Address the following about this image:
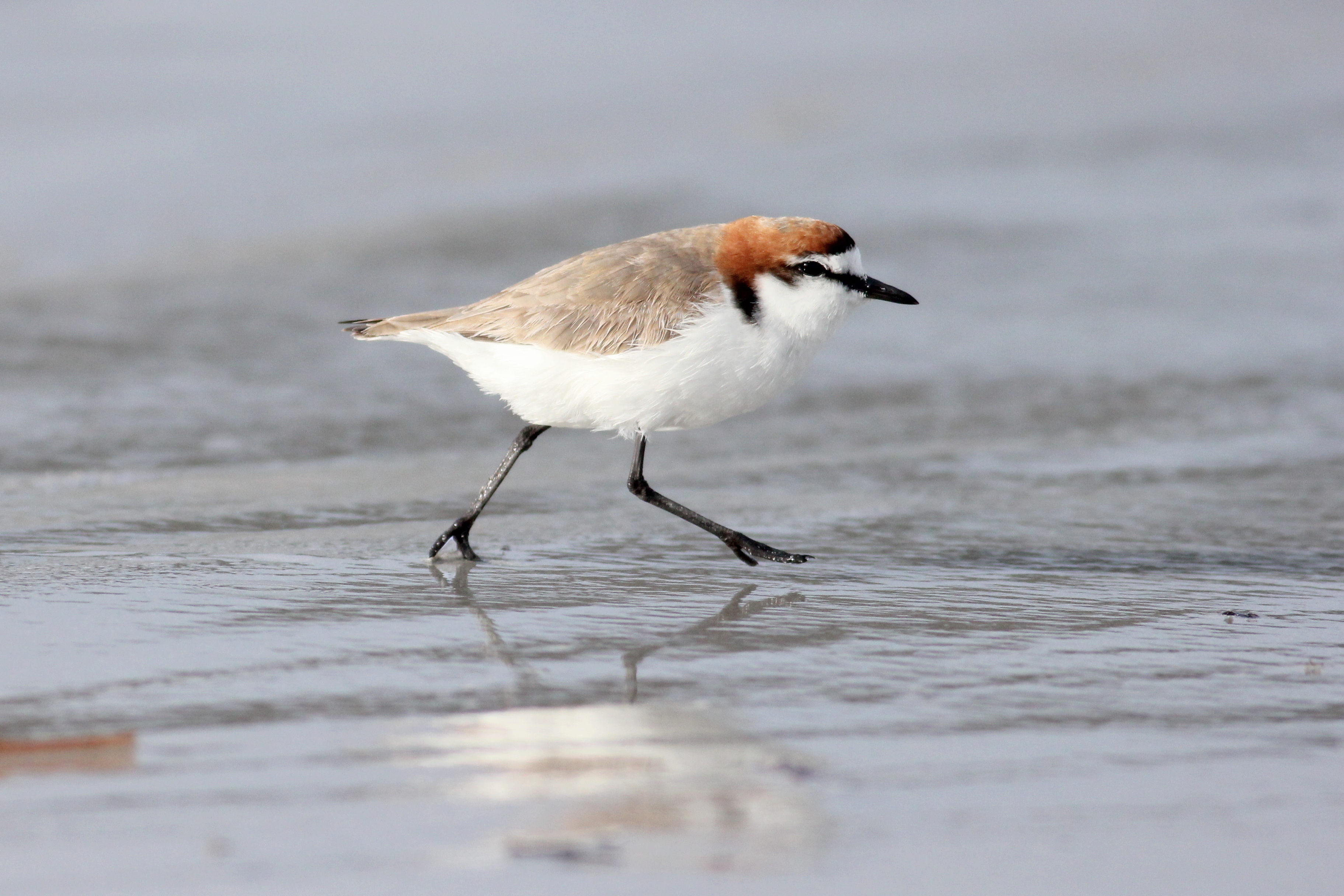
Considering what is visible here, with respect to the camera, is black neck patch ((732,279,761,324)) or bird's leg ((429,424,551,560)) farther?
bird's leg ((429,424,551,560))

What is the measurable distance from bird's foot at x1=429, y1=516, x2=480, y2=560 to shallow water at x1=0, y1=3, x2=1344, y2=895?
139 mm

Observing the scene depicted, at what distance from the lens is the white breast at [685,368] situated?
4.98 meters

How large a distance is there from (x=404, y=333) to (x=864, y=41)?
11.0m

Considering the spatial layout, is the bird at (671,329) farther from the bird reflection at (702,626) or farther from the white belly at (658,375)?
the bird reflection at (702,626)

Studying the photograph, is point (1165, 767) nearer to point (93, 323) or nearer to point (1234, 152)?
point (93, 323)

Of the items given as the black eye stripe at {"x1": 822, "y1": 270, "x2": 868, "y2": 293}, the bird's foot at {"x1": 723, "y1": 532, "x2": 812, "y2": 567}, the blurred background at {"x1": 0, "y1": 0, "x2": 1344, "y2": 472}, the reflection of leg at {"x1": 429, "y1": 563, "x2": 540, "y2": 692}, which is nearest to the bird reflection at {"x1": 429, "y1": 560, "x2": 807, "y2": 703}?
the reflection of leg at {"x1": 429, "y1": 563, "x2": 540, "y2": 692}

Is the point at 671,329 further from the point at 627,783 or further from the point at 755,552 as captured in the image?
the point at 627,783

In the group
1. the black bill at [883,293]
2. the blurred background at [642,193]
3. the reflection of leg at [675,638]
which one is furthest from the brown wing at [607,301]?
the blurred background at [642,193]

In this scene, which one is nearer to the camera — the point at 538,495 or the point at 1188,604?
the point at 1188,604

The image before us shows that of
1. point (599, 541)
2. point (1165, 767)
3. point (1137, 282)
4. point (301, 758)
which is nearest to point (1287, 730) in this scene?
point (1165, 767)

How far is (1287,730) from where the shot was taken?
3.53 meters

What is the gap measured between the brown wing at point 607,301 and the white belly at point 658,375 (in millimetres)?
39

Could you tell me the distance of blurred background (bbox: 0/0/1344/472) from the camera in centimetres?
781

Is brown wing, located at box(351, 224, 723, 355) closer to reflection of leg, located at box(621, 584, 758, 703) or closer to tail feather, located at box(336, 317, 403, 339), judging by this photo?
tail feather, located at box(336, 317, 403, 339)
